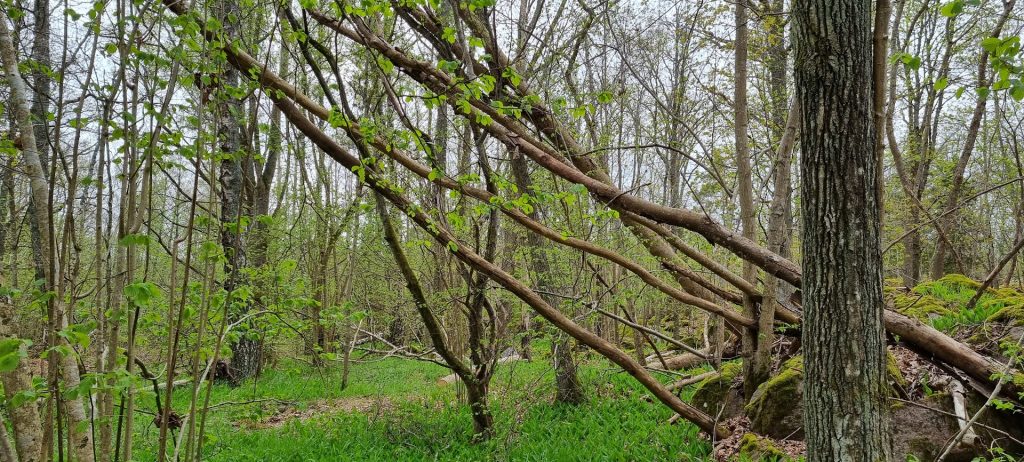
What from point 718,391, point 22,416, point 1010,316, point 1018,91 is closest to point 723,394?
point 718,391

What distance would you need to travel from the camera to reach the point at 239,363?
10367 mm

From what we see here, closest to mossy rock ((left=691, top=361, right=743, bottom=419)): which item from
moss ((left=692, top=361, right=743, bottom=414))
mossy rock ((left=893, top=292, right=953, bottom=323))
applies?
moss ((left=692, top=361, right=743, bottom=414))

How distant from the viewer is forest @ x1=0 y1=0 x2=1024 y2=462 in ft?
7.73

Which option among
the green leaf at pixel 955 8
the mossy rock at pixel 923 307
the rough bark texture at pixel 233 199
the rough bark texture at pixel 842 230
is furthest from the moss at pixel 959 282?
the rough bark texture at pixel 233 199

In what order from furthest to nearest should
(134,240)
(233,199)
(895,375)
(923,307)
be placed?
1. (233,199)
2. (923,307)
3. (895,375)
4. (134,240)

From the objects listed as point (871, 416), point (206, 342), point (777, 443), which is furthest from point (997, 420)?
point (206, 342)

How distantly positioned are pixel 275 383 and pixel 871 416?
10402 millimetres

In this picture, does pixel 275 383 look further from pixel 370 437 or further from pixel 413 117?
pixel 413 117

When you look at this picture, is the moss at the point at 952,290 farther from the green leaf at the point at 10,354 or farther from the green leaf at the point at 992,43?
the green leaf at the point at 10,354

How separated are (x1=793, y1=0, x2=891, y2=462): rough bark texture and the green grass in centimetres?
279

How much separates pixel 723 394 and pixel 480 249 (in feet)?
11.1

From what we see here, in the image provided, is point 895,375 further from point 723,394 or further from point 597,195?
point 597,195

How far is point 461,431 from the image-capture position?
21.8ft

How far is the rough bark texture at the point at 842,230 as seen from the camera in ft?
8.20
